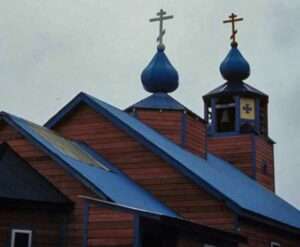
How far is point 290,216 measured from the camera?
83.7 feet

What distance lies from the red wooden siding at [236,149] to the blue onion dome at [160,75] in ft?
13.8

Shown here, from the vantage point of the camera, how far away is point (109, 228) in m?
17.0

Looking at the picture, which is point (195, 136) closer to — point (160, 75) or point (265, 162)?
point (160, 75)

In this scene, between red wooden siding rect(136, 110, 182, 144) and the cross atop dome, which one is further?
the cross atop dome

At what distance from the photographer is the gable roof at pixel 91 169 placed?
17969mm

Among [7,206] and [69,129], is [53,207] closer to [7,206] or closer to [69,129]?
[7,206]

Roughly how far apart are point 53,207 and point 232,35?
17.9m

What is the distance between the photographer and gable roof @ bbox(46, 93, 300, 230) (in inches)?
815

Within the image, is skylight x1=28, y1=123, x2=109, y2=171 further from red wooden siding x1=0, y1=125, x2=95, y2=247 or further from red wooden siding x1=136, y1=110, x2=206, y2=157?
red wooden siding x1=136, y1=110, x2=206, y2=157

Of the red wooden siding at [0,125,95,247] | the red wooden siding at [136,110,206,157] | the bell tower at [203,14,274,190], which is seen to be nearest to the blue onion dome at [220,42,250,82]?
the bell tower at [203,14,274,190]

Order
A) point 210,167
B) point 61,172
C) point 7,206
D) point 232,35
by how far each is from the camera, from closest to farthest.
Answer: point 7,206
point 61,172
point 210,167
point 232,35

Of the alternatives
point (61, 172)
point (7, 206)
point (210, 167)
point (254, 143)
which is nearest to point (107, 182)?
point (61, 172)

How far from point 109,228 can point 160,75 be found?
10.7 m

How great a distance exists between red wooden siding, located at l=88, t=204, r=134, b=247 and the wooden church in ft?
0.07
